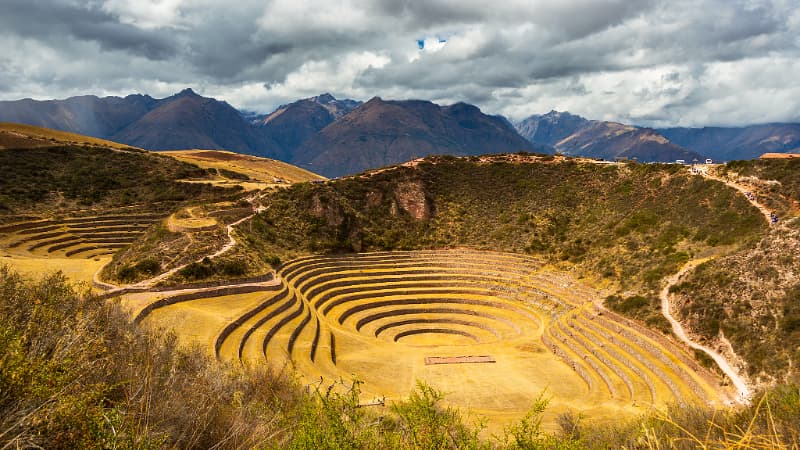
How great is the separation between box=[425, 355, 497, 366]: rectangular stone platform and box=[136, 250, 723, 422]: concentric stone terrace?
0.10 meters

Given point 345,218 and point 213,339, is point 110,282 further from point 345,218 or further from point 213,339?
point 345,218

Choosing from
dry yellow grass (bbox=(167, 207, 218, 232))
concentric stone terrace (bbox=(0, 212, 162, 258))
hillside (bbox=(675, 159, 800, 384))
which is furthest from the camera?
concentric stone terrace (bbox=(0, 212, 162, 258))

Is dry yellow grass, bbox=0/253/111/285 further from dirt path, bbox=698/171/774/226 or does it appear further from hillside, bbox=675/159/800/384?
dirt path, bbox=698/171/774/226

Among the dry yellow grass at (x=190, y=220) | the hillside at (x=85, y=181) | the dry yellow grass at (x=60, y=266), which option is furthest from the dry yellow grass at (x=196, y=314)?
the hillside at (x=85, y=181)

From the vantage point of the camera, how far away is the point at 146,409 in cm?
780

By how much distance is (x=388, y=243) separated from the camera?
52.5m

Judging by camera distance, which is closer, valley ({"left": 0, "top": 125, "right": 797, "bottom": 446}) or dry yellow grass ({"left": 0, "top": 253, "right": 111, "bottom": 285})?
valley ({"left": 0, "top": 125, "right": 797, "bottom": 446})

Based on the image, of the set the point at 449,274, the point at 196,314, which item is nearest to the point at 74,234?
the point at 196,314

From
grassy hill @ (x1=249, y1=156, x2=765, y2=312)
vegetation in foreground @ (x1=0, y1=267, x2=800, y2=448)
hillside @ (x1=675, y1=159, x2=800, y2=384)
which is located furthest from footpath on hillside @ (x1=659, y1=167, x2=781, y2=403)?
vegetation in foreground @ (x1=0, y1=267, x2=800, y2=448)

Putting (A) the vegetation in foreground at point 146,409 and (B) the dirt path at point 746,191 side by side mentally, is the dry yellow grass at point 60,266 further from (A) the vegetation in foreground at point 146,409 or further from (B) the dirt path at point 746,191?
(B) the dirt path at point 746,191

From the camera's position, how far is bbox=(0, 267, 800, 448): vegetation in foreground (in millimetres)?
5930

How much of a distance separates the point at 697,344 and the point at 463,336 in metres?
16.9

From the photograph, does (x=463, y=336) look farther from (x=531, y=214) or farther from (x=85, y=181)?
(x=85, y=181)

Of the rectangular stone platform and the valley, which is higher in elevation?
the valley
